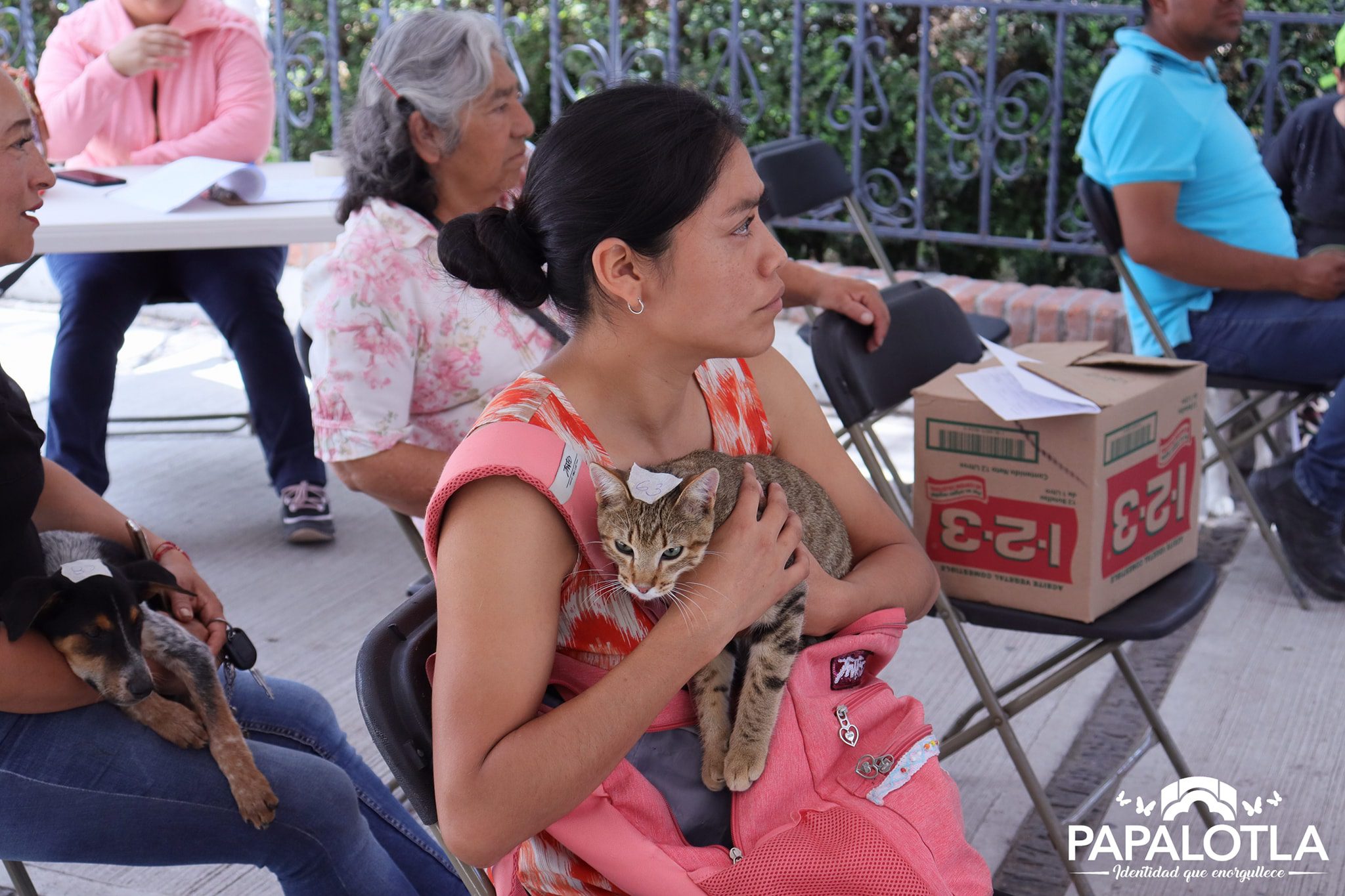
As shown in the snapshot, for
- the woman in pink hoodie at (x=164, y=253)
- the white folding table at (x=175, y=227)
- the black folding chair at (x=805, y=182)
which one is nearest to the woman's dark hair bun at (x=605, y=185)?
the white folding table at (x=175, y=227)

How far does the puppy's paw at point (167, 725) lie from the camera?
1.76 metres

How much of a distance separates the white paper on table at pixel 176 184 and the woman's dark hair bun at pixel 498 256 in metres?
2.10

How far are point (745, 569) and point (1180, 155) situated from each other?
2719mm

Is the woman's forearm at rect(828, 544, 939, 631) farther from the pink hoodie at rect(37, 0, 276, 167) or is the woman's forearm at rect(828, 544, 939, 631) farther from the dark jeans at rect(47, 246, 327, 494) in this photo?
the pink hoodie at rect(37, 0, 276, 167)

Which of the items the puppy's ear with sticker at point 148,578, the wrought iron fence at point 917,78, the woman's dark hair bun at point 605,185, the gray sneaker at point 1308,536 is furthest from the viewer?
the wrought iron fence at point 917,78

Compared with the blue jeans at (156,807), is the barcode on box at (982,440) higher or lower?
higher

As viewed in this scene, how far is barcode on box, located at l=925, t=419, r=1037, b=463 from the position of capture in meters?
2.20

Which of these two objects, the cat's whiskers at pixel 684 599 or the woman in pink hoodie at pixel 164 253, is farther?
the woman in pink hoodie at pixel 164 253

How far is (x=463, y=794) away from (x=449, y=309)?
1.41 meters

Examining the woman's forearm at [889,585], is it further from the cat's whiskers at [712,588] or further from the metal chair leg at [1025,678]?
the metal chair leg at [1025,678]

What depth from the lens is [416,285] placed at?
8.45 ft

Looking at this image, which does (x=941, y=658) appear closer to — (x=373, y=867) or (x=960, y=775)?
(x=960, y=775)

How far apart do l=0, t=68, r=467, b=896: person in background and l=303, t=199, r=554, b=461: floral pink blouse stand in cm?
66

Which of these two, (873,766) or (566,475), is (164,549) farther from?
(873,766)
